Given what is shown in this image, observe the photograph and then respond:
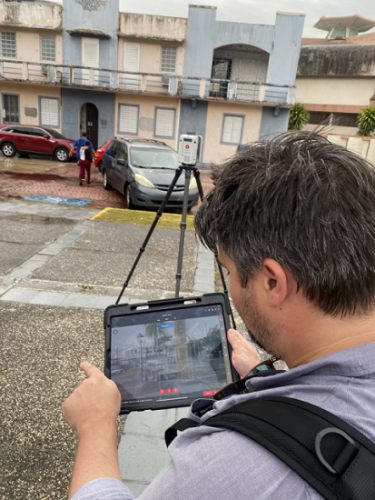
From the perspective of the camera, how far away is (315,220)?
80 cm

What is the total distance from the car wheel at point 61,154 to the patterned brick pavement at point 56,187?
357 cm

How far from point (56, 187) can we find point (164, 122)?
11.9m

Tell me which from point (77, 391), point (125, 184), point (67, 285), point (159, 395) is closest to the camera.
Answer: point (77, 391)

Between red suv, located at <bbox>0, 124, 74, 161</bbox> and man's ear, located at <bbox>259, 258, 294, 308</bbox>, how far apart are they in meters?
19.7

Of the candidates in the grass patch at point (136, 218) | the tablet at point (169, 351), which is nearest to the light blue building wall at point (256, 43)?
the grass patch at point (136, 218)

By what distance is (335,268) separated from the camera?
Result: 82 cm

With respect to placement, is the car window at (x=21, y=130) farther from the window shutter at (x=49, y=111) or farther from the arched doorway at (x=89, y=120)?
the arched doorway at (x=89, y=120)

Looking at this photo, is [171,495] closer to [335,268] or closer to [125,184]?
[335,268]

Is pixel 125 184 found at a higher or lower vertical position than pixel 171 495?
lower

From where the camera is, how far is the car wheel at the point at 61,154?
19.0m

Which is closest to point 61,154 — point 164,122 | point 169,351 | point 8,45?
point 164,122

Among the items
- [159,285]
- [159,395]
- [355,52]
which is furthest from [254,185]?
[355,52]

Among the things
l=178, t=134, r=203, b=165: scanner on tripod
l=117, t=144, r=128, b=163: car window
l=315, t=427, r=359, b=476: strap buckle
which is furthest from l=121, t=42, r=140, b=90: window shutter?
l=315, t=427, r=359, b=476: strap buckle

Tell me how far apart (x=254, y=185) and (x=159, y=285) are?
4.08 m
